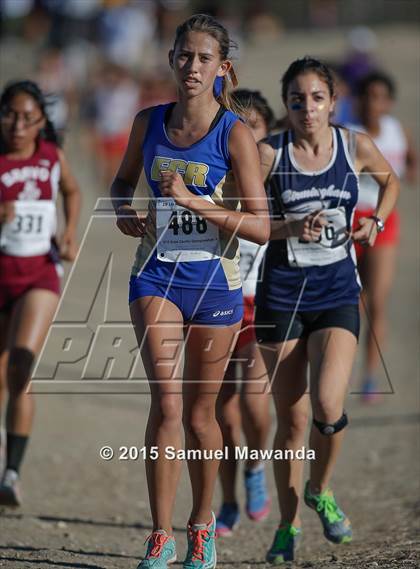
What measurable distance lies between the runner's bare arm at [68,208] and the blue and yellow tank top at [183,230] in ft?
6.46

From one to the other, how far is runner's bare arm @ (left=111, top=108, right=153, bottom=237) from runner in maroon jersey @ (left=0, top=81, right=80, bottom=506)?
159 cm

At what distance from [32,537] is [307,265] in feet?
6.87

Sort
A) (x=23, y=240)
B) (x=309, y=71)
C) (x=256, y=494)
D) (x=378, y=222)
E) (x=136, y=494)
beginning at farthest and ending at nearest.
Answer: (x=136, y=494)
(x=23, y=240)
(x=256, y=494)
(x=378, y=222)
(x=309, y=71)

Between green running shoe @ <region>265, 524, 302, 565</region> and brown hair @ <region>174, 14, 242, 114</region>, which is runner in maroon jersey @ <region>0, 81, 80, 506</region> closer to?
green running shoe @ <region>265, 524, 302, 565</region>

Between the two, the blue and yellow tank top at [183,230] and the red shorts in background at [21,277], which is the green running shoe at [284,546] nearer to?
the blue and yellow tank top at [183,230]

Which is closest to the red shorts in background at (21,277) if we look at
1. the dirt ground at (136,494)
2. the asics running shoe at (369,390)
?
the dirt ground at (136,494)

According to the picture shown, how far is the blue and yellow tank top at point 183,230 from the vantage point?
15.1 ft

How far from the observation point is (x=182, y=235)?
15.4 feet

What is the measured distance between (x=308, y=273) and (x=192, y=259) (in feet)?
2.84

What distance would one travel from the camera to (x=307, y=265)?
211 inches

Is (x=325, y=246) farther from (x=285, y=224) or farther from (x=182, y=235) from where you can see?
(x=182, y=235)

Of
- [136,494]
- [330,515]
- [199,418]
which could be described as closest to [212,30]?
[199,418]

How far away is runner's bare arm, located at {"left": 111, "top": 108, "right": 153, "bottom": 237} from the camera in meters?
4.74

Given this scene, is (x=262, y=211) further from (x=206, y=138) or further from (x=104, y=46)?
(x=104, y=46)
